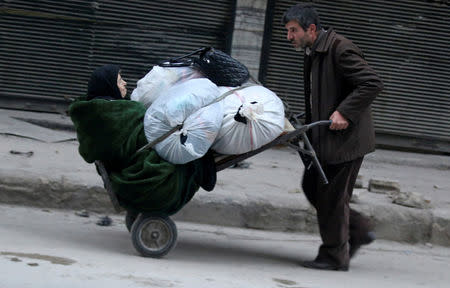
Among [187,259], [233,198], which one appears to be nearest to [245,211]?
[233,198]

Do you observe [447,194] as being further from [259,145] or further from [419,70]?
[259,145]

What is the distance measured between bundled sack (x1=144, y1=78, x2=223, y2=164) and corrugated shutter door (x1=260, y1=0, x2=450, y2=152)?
431 cm

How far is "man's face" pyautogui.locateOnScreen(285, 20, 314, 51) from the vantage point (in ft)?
16.2

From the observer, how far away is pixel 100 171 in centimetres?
497

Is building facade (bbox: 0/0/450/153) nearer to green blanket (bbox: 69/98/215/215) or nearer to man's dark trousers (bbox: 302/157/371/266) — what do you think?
man's dark trousers (bbox: 302/157/371/266)

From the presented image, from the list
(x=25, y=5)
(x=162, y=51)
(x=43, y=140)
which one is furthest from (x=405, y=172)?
(x=25, y=5)

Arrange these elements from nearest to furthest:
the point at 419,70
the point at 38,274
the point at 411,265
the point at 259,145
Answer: the point at 38,274 → the point at 259,145 → the point at 411,265 → the point at 419,70

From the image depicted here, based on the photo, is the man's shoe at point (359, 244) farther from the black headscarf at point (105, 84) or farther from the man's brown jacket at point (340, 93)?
the black headscarf at point (105, 84)

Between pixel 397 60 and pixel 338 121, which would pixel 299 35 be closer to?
pixel 338 121

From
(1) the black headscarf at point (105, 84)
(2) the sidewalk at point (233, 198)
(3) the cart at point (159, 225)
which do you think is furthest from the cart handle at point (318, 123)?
(2) the sidewalk at point (233, 198)

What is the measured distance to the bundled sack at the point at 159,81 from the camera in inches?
197

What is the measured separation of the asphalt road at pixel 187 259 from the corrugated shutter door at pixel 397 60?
3.10 meters

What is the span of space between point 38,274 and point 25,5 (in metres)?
5.10

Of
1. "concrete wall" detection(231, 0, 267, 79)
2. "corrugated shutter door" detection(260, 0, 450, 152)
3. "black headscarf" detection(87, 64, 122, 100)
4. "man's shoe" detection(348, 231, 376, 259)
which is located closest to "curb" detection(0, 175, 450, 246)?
"man's shoe" detection(348, 231, 376, 259)
